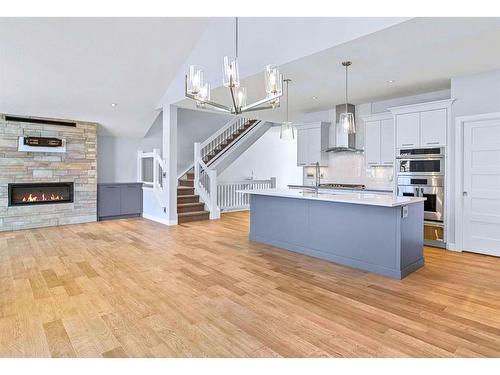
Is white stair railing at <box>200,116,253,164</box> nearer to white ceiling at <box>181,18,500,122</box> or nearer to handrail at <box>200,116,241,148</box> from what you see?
handrail at <box>200,116,241,148</box>

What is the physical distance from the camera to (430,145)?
5.06 meters

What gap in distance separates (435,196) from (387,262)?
2061mm

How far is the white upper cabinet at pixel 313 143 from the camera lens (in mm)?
7293

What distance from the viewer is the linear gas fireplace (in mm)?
6512

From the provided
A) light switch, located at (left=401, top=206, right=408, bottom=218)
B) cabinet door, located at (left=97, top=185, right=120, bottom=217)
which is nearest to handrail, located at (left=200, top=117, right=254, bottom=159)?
cabinet door, located at (left=97, top=185, right=120, bottom=217)

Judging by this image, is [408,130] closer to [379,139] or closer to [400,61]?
[379,139]

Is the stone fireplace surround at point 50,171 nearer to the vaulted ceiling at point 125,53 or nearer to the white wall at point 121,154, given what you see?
the vaulted ceiling at point 125,53

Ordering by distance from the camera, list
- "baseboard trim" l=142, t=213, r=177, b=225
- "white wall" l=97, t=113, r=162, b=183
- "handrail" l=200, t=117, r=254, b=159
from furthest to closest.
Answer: "handrail" l=200, t=117, r=254, b=159
"white wall" l=97, t=113, r=162, b=183
"baseboard trim" l=142, t=213, r=177, b=225

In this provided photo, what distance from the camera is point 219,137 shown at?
975 cm

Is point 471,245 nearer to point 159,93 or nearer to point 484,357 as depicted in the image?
point 484,357

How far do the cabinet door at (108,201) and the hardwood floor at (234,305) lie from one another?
9.09 feet

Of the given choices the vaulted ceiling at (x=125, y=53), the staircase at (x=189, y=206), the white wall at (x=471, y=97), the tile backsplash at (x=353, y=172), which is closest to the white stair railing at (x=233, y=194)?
the staircase at (x=189, y=206)

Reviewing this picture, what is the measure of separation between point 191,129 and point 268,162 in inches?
116

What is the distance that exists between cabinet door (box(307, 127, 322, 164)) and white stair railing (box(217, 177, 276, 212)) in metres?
2.10
